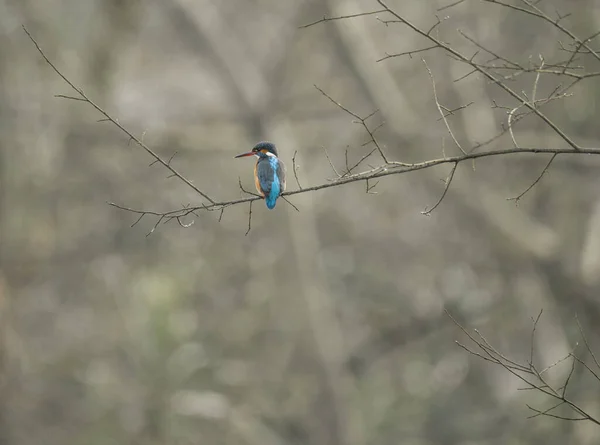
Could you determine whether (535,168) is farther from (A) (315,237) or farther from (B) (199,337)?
(B) (199,337)

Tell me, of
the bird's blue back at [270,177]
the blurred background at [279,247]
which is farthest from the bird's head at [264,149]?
the blurred background at [279,247]

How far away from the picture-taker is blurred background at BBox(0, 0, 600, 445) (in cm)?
1164

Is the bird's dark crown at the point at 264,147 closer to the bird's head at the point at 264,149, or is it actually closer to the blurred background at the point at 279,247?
the bird's head at the point at 264,149

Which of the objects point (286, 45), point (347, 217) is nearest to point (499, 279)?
point (347, 217)

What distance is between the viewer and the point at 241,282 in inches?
597

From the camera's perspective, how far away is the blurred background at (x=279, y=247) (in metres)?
11.6

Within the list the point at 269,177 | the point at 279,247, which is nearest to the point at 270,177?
the point at 269,177

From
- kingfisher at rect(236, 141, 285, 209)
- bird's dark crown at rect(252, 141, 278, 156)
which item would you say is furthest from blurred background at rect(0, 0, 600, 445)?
kingfisher at rect(236, 141, 285, 209)

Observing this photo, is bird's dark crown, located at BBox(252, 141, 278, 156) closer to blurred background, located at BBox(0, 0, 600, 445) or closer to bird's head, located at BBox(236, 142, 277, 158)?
bird's head, located at BBox(236, 142, 277, 158)

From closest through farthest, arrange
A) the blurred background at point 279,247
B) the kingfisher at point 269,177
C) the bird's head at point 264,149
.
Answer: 1. the kingfisher at point 269,177
2. the bird's head at point 264,149
3. the blurred background at point 279,247

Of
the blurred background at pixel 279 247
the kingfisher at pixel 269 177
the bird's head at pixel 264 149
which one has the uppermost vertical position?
the blurred background at pixel 279 247

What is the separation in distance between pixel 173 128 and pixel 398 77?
342cm

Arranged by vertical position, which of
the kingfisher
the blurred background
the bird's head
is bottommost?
the kingfisher

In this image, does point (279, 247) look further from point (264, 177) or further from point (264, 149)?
point (264, 177)
